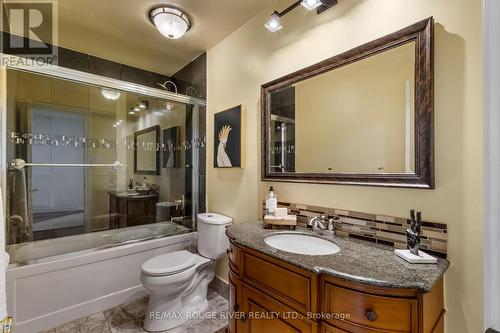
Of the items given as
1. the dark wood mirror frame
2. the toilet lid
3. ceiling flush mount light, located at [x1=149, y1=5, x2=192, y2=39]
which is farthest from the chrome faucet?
ceiling flush mount light, located at [x1=149, y1=5, x2=192, y2=39]

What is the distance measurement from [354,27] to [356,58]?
0.19 m

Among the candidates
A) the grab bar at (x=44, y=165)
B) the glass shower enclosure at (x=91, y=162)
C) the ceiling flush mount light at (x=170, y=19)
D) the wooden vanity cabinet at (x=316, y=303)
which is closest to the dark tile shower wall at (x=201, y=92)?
the glass shower enclosure at (x=91, y=162)

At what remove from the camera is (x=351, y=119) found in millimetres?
1414

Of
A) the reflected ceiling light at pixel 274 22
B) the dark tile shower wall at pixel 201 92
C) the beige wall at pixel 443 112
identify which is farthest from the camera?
the dark tile shower wall at pixel 201 92

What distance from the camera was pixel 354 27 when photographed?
4.56ft

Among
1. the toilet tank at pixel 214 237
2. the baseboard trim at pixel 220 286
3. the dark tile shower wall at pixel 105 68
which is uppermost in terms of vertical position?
the dark tile shower wall at pixel 105 68

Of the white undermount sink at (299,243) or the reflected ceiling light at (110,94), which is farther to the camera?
the reflected ceiling light at (110,94)

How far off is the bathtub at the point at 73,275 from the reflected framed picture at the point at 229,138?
102 centimetres

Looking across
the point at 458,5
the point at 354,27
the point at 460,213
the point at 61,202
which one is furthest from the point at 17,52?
the point at 460,213

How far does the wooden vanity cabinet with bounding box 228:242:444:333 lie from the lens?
0.85 meters

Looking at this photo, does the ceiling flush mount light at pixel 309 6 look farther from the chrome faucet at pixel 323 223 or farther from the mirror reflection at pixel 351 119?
the chrome faucet at pixel 323 223

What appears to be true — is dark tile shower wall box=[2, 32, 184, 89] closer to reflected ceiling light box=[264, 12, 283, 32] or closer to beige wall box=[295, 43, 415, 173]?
reflected ceiling light box=[264, 12, 283, 32]

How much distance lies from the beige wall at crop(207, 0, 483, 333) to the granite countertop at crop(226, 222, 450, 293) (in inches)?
7.0

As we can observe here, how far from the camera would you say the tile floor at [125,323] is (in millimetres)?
1799
